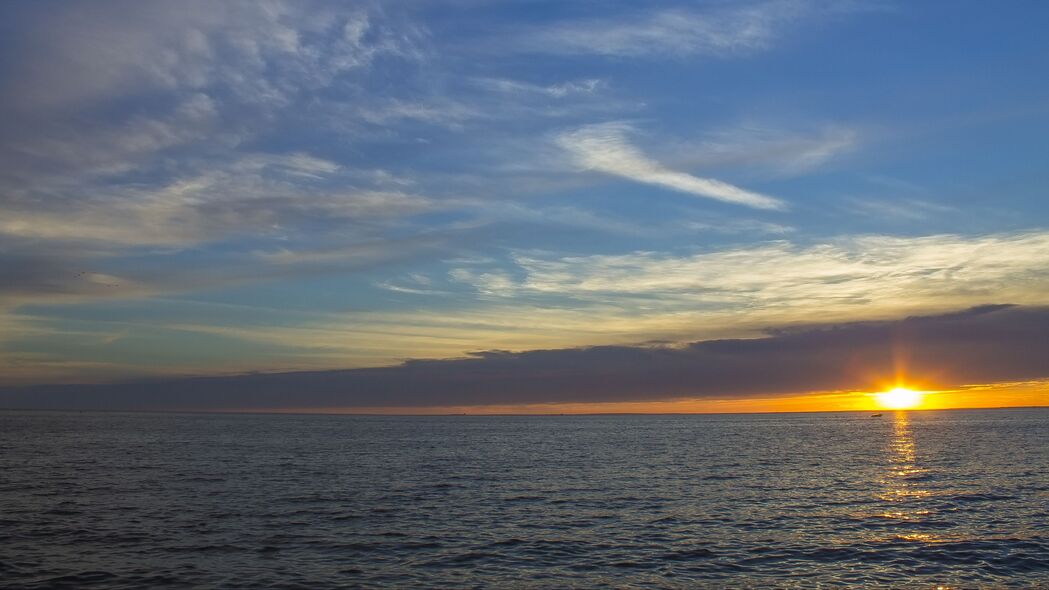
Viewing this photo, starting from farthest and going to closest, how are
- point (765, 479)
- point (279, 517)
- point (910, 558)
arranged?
1. point (765, 479)
2. point (279, 517)
3. point (910, 558)

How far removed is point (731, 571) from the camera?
31.6m

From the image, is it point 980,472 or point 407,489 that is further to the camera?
point 980,472

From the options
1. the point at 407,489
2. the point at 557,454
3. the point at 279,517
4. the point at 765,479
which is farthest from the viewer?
the point at 557,454

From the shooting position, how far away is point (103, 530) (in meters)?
40.4

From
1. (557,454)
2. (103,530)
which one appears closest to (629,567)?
(103,530)

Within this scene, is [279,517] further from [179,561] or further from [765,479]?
[765,479]

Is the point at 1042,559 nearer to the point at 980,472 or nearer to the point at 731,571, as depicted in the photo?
the point at 731,571

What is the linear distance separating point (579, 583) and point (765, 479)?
4352 cm

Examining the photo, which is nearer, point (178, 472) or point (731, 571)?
point (731, 571)

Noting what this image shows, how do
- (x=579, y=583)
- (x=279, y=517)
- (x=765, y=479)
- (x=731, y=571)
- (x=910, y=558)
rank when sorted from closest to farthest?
1. (x=579, y=583)
2. (x=731, y=571)
3. (x=910, y=558)
4. (x=279, y=517)
5. (x=765, y=479)

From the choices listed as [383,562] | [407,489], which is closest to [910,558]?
[383,562]

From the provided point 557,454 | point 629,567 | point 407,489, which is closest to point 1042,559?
point 629,567

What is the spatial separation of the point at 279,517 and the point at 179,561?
40.7ft

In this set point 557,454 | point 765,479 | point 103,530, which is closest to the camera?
point 103,530
